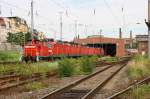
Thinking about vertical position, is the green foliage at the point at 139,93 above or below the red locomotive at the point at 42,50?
below

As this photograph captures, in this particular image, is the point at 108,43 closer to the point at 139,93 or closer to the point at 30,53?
the point at 30,53

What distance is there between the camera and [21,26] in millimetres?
121938

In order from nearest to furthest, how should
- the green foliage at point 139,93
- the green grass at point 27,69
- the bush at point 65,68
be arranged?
the green foliage at point 139,93, the bush at point 65,68, the green grass at point 27,69

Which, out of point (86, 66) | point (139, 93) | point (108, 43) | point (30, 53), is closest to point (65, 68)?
point (86, 66)

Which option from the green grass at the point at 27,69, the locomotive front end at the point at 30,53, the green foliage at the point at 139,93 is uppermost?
the locomotive front end at the point at 30,53

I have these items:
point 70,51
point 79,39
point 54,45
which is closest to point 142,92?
point 54,45

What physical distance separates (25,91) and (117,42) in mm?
78831

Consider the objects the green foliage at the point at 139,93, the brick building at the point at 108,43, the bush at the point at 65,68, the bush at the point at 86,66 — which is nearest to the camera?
the green foliage at the point at 139,93

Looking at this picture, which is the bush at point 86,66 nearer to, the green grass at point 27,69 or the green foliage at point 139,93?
the green grass at point 27,69

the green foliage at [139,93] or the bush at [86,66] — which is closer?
the green foliage at [139,93]

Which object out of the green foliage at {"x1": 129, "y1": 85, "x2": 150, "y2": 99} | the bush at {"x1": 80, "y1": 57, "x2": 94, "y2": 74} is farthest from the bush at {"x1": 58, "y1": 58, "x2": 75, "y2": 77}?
the green foliage at {"x1": 129, "y1": 85, "x2": 150, "y2": 99}

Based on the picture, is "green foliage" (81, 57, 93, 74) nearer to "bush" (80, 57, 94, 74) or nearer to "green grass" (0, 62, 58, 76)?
"bush" (80, 57, 94, 74)

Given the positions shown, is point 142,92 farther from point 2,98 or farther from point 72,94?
point 2,98

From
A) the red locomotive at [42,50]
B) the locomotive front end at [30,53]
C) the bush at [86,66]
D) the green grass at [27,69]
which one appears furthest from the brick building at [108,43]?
the bush at [86,66]
